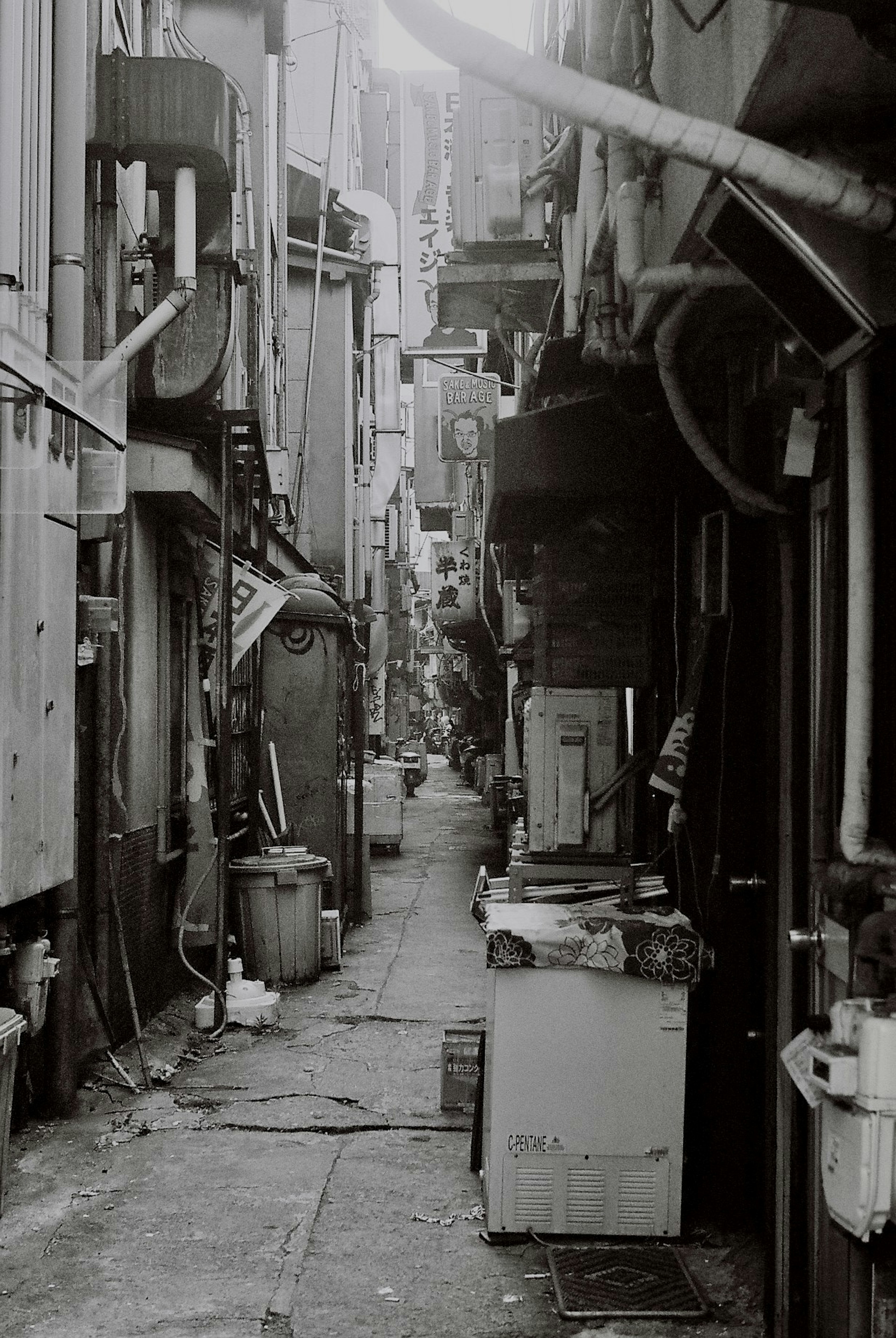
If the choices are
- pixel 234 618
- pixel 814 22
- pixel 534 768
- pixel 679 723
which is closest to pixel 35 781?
pixel 534 768

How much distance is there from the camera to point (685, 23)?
477cm

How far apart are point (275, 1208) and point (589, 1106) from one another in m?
1.74

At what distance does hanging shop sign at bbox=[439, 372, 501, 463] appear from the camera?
25047 mm

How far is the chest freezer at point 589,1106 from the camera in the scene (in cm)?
638

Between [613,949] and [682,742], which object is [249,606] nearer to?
[682,742]

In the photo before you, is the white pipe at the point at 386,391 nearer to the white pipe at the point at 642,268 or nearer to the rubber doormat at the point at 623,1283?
the white pipe at the point at 642,268

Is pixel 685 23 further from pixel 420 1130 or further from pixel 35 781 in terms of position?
pixel 420 1130

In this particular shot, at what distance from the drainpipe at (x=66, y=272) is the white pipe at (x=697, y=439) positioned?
4.34m

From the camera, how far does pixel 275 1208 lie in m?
6.91

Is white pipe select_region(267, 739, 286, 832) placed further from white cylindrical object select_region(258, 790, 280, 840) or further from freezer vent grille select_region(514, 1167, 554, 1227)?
freezer vent grille select_region(514, 1167, 554, 1227)

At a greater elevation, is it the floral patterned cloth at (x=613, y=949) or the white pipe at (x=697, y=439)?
the white pipe at (x=697, y=439)

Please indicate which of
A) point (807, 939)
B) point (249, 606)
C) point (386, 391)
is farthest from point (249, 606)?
point (386, 391)

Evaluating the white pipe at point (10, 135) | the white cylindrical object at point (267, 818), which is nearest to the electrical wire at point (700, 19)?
the white pipe at point (10, 135)

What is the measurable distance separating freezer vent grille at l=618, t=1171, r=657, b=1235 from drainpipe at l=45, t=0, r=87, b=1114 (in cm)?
378
